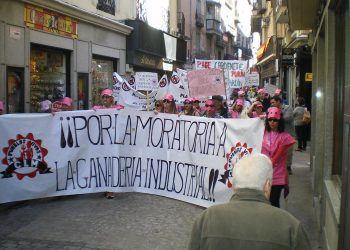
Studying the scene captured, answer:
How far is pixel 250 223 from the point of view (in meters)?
2.32

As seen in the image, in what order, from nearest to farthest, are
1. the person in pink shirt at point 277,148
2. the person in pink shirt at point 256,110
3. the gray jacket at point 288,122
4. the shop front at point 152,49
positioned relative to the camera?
1. the person in pink shirt at point 277,148
2. the person in pink shirt at point 256,110
3. the gray jacket at point 288,122
4. the shop front at point 152,49

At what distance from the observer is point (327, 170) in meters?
5.72

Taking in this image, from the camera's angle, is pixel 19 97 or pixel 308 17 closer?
pixel 308 17

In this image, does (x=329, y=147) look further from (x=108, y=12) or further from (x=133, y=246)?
(x=108, y=12)

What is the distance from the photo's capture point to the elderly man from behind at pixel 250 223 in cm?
230

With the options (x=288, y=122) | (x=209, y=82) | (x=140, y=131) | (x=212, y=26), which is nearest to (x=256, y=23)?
(x=212, y=26)

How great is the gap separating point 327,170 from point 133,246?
237 centimetres

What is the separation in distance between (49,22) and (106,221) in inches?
305

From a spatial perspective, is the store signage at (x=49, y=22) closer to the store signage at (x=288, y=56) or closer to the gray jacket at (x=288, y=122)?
the gray jacket at (x=288, y=122)

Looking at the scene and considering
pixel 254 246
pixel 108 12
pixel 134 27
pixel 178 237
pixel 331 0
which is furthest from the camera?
pixel 134 27

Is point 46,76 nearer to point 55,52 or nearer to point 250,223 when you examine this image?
point 55,52

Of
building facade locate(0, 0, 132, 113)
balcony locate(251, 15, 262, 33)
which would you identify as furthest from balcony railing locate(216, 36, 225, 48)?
building facade locate(0, 0, 132, 113)

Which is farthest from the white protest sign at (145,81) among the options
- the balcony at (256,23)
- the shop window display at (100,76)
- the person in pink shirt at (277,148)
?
the balcony at (256,23)

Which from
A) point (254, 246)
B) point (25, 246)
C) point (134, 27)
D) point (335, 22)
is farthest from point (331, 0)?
point (134, 27)
